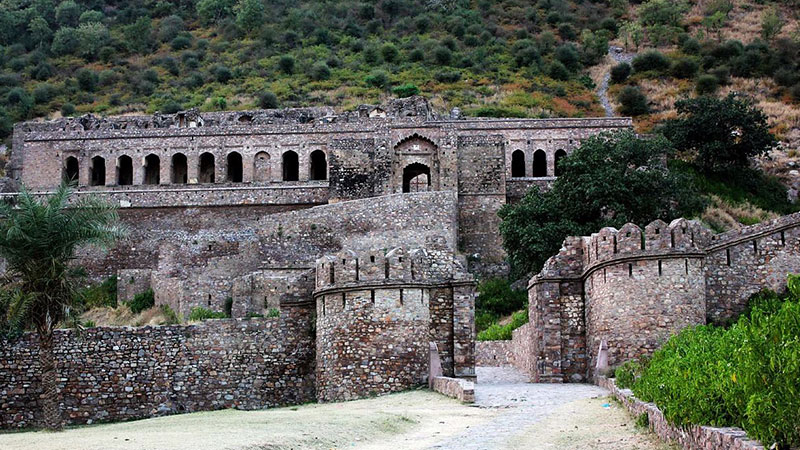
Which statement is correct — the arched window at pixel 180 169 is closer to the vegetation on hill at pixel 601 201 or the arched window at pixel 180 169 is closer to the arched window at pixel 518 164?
the arched window at pixel 518 164

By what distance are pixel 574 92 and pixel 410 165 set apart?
38.2 meters

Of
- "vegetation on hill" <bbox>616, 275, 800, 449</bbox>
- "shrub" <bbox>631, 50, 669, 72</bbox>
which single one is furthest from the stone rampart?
"shrub" <bbox>631, 50, 669, 72</bbox>

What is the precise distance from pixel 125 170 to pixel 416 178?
14969mm

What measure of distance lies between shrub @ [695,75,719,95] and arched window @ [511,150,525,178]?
27.8 meters

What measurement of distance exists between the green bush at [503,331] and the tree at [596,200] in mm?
2781

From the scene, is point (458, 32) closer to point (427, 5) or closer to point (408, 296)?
point (427, 5)

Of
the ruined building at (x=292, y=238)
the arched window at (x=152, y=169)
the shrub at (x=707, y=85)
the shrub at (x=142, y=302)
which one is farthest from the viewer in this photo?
the shrub at (x=707, y=85)

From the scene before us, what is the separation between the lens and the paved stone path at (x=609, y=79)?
80.9m

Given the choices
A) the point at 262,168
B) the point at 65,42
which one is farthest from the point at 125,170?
the point at 65,42

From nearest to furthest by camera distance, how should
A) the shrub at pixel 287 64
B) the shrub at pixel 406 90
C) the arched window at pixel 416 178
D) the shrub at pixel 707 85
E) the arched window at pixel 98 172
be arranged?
the arched window at pixel 416 178 → the arched window at pixel 98 172 → the shrub at pixel 707 85 → the shrub at pixel 406 90 → the shrub at pixel 287 64

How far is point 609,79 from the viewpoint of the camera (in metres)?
89.3

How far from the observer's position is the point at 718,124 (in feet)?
173

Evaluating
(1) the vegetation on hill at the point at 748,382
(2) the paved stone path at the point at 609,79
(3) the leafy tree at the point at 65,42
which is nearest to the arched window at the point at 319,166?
(2) the paved stone path at the point at 609,79

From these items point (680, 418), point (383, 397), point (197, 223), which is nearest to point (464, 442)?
point (680, 418)
